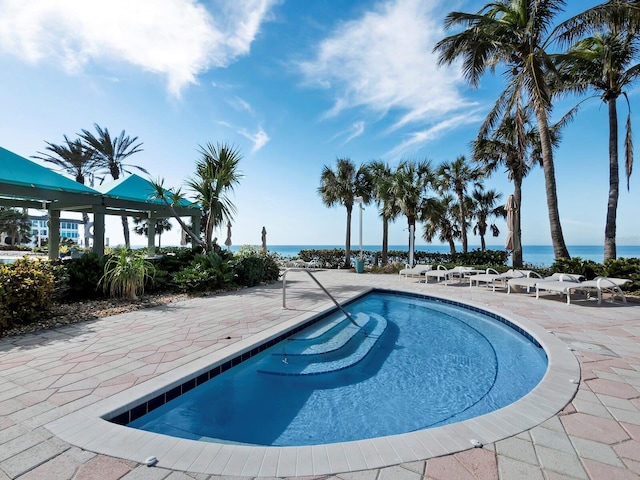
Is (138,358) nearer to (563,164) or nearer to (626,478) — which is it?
(626,478)

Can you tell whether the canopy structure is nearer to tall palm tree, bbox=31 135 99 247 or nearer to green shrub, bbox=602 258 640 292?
tall palm tree, bbox=31 135 99 247

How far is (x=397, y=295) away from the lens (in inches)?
356

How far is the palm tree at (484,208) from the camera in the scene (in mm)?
19031

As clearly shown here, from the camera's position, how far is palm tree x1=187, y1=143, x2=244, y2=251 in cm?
887

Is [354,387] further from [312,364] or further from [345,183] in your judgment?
[345,183]

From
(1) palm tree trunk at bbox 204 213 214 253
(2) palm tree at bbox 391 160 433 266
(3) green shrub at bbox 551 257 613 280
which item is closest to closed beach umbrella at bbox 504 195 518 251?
(3) green shrub at bbox 551 257 613 280

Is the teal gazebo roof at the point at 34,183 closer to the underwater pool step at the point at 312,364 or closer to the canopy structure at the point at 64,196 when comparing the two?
the canopy structure at the point at 64,196

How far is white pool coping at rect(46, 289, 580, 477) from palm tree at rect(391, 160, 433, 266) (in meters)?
11.3

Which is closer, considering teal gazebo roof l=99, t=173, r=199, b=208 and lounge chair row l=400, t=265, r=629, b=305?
lounge chair row l=400, t=265, r=629, b=305

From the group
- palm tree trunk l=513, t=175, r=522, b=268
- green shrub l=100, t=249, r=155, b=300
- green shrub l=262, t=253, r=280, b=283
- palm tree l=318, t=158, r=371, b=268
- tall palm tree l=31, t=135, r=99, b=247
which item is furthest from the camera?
tall palm tree l=31, t=135, r=99, b=247

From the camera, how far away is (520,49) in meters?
9.62

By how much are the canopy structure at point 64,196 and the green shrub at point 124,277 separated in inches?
87.1

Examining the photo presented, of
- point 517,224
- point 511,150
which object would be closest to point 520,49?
point 511,150

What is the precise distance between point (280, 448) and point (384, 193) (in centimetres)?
1317
